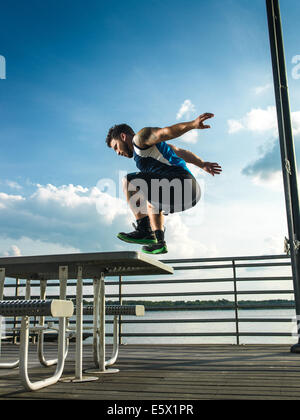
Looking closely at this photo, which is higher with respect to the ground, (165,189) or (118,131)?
(118,131)

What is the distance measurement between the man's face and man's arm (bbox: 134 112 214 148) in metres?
0.33

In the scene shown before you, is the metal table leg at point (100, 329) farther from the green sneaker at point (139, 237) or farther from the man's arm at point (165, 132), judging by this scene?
the man's arm at point (165, 132)

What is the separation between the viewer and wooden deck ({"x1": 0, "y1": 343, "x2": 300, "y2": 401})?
1.67m

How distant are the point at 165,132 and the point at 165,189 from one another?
491mm

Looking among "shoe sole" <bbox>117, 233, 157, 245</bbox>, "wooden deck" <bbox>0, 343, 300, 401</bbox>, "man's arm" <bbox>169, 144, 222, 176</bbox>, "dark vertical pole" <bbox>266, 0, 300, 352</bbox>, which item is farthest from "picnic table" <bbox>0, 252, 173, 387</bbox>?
"dark vertical pole" <bbox>266, 0, 300, 352</bbox>

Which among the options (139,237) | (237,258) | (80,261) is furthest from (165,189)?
(237,258)

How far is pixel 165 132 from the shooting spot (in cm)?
321

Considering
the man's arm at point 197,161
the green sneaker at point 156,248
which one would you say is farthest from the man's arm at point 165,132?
the green sneaker at point 156,248

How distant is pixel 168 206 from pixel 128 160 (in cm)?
64

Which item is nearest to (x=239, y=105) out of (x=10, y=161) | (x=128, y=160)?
(x=128, y=160)

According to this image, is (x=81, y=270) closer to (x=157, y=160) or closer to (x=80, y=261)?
(x=80, y=261)

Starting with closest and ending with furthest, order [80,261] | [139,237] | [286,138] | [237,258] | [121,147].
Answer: [80,261]
[139,237]
[121,147]
[286,138]
[237,258]

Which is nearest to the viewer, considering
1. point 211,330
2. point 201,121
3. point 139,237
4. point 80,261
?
point 80,261

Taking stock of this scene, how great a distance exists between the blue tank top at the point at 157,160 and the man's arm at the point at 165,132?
6cm
